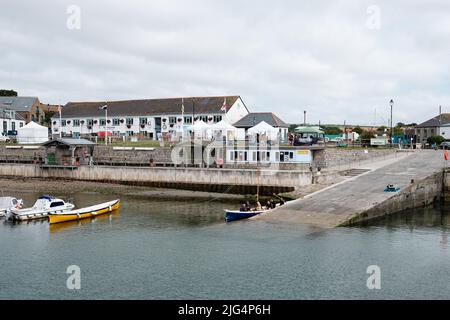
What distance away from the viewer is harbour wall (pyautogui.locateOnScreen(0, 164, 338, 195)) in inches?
2206

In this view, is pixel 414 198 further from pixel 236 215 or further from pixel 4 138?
pixel 4 138

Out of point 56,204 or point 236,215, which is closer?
point 236,215

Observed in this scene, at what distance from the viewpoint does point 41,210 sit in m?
43.8

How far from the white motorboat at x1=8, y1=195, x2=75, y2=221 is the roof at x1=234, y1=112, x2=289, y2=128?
145ft

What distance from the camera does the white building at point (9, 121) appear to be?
103 meters

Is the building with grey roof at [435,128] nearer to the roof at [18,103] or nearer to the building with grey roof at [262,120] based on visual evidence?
the building with grey roof at [262,120]

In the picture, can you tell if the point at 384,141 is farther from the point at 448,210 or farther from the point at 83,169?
the point at 83,169

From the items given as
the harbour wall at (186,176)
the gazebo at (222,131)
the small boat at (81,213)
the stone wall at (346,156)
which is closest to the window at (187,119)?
the gazebo at (222,131)

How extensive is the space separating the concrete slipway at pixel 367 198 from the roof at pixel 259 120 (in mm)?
26505

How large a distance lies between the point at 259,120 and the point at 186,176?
94.3 ft

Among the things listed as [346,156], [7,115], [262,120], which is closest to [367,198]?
[346,156]
